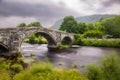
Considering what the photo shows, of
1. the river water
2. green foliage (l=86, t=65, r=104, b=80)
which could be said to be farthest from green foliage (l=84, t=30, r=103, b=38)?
green foliage (l=86, t=65, r=104, b=80)

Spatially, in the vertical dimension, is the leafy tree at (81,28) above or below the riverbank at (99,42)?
above

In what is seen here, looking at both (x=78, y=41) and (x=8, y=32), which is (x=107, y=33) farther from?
(x=8, y=32)

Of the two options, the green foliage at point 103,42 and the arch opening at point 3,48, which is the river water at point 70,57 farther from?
the green foliage at point 103,42

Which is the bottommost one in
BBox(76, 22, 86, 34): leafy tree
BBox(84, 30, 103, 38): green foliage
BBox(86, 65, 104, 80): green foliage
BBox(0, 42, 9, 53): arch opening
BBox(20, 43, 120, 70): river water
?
BBox(20, 43, 120, 70): river water

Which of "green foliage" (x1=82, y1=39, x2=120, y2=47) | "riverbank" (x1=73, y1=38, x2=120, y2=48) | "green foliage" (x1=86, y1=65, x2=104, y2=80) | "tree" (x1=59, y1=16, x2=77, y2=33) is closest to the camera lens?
"green foliage" (x1=86, y1=65, x2=104, y2=80)

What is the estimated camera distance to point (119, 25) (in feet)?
61.6

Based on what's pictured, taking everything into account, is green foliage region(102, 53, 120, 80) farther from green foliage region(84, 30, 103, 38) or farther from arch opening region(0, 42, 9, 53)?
green foliage region(84, 30, 103, 38)

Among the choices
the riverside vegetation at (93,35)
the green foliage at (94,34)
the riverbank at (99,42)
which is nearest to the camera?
the riverbank at (99,42)

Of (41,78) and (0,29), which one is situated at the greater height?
(0,29)

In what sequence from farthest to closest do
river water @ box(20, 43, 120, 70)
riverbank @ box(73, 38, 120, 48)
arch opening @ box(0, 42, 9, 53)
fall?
riverbank @ box(73, 38, 120, 48) < arch opening @ box(0, 42, 9, 53) < river water @ box(20, 43, 120, 70)

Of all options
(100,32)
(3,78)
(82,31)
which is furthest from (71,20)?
(3,78)

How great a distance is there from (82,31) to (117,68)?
108810 millimetres

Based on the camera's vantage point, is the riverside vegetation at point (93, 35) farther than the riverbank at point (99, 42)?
Yes

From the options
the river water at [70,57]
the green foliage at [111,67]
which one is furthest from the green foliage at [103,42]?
the green foliage at [111,67]
